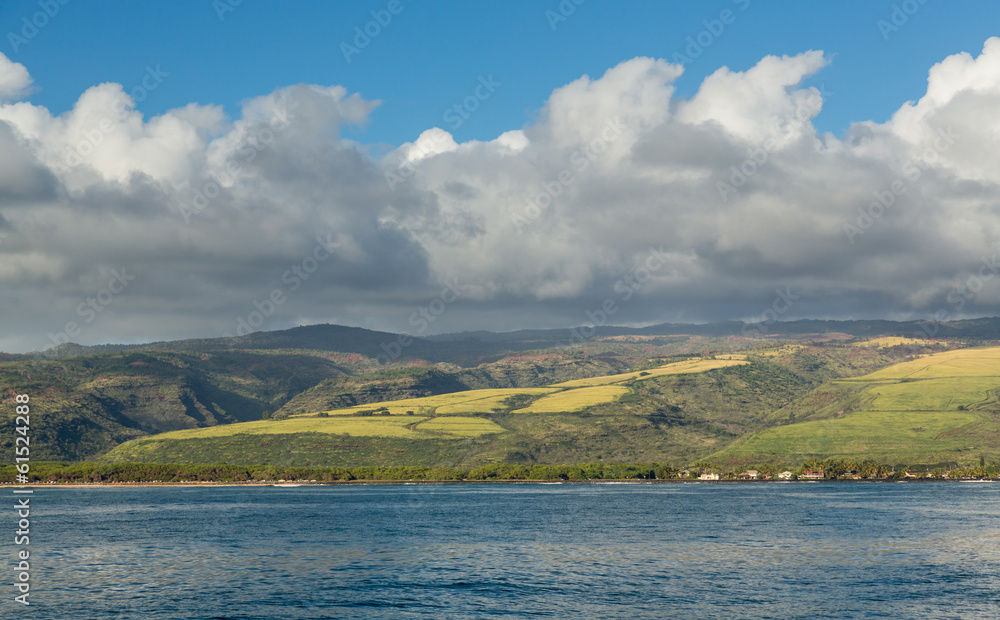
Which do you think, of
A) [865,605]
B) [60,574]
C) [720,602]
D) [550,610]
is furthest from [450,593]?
[60,574]

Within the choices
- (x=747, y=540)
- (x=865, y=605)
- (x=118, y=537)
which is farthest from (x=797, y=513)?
(x=118, y=537)

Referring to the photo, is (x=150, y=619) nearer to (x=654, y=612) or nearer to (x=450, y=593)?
(x=450, y=593)

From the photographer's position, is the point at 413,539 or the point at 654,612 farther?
the point at 413,539

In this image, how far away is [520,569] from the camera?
109438 millimetres

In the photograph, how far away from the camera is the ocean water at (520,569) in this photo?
84.3 m

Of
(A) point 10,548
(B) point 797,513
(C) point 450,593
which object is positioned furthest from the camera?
(B) point 797,513

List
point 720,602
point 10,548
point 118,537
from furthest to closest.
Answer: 1. point 118,537
2. point 10,548
3. point 720,602

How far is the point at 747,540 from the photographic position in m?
137

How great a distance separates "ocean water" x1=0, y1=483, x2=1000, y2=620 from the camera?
84.3 metres

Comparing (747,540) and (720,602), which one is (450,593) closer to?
(720,602)

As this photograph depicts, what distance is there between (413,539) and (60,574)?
56.8m

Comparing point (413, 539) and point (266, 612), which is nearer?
point (266, 612)

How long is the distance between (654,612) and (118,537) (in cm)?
10778

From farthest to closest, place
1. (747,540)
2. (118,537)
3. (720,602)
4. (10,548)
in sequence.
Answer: (118,537) → (747,540) → (10,548) → (720,602)
